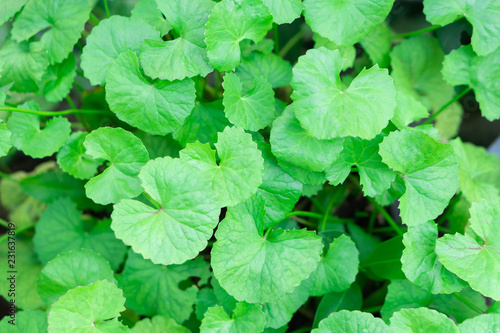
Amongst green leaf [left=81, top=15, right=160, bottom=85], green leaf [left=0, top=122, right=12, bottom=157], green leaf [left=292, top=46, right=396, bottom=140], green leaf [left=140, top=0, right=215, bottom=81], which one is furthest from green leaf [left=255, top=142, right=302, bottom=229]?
green leaf [left=0, top=122, right=12, bottom=157]

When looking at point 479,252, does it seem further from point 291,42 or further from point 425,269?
point 291,42

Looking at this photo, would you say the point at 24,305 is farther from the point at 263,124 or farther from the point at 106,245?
the point at 263,124

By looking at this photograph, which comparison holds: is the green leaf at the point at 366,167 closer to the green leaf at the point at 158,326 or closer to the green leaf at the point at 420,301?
the green leaf at the point at 420,301

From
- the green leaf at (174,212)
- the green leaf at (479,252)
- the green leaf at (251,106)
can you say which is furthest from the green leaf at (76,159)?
the green leaf at (479,252)

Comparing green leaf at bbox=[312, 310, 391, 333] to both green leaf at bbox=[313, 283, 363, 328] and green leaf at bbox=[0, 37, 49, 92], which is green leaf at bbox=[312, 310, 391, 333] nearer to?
green leaf at bbox=[313, 283, 363, 328]

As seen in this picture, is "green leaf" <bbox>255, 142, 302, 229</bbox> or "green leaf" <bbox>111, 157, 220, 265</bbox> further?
"green leaf" <bbox>255, 142, 302, 229</bbox>
